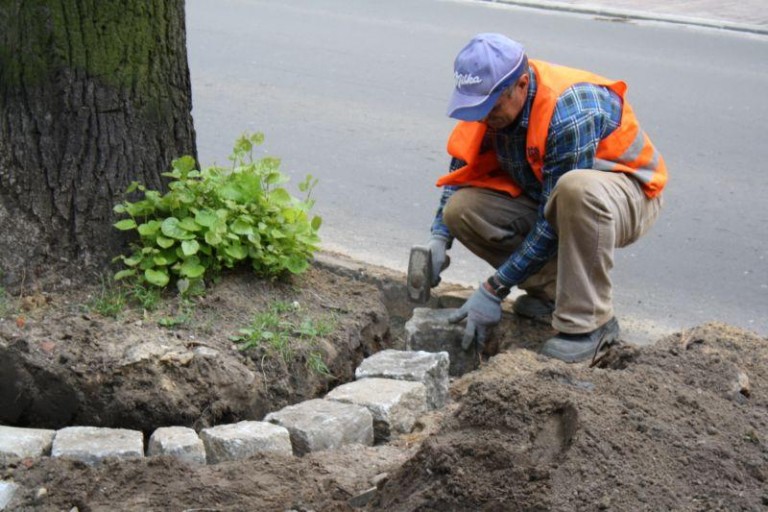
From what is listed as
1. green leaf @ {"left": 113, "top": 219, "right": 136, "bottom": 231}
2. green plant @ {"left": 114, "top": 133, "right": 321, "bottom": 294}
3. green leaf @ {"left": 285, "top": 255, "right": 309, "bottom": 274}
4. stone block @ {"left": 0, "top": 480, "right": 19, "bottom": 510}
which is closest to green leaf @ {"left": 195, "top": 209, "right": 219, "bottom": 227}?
green plant @ {"left": 114, "top": 133, "right": 321, "bottom": 294}

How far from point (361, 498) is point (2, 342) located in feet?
4.49

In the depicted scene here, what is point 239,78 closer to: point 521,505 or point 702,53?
point 702,53

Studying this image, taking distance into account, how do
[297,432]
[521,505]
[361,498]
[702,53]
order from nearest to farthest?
[521,505], [361,498], [297,432], [702,53]

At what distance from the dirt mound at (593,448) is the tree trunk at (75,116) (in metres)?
1.65

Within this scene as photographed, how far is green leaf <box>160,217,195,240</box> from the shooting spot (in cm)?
372

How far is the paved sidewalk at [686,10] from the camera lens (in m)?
11.1

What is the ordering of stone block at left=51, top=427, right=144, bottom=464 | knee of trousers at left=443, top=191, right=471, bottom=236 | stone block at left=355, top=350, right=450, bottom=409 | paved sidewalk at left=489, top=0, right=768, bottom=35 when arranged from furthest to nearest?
paved sidewalk at left=489, top=0, right=768, bottom=35 → knee of trousers at left=443, top=191, right=471, bottom=236 → stone block at left=355, top=350, right=450, bottom=409 → stone block at left=51, top=427, right=144, bottom=464

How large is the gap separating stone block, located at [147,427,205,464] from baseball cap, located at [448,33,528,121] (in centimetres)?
143

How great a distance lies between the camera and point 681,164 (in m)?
6.82

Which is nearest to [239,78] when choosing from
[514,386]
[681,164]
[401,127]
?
[401,127]

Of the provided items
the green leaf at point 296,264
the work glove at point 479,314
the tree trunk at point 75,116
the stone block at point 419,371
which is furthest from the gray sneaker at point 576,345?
the tree trunk at point 75,116

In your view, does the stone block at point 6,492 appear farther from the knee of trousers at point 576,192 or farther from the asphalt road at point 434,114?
the asphalt road at point 434,114

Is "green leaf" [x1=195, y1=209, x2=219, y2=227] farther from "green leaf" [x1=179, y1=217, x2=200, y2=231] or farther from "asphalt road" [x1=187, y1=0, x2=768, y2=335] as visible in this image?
"asphalt road" [x1=187, y1=0, x2=768, y2=335]

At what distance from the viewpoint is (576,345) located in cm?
395
